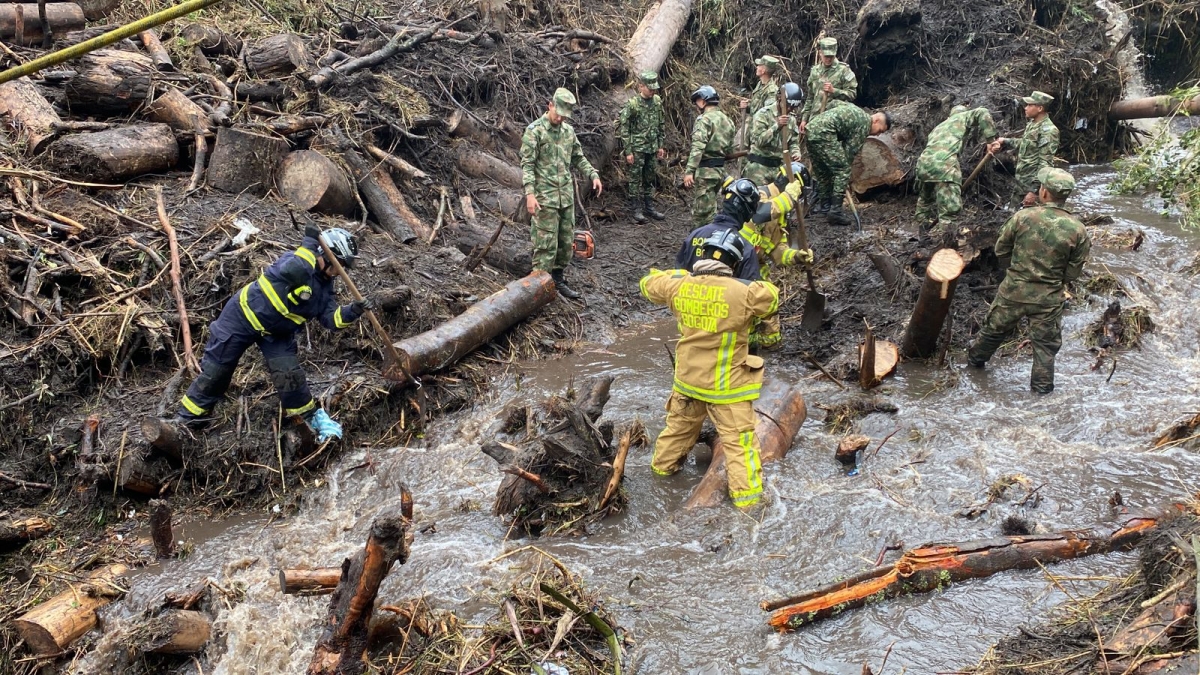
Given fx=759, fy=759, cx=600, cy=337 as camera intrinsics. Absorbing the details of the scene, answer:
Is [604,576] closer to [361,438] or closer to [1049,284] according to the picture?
[361,438]

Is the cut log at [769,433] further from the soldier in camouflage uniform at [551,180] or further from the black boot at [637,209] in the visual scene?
the black boot at [637,209]

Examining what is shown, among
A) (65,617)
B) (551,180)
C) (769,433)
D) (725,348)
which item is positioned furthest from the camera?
(551,180)

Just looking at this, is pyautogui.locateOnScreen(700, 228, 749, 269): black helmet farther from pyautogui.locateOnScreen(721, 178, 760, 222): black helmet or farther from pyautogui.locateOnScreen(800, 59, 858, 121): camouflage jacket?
pyautogui.locateOnScreen(800, 59, 858, 121): camouflage jacket

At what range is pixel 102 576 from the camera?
4824 mm

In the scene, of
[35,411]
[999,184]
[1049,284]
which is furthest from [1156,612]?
[999,184]

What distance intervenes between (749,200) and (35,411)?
5865mm

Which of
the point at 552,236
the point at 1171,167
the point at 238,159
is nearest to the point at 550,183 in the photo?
the point at 552,236

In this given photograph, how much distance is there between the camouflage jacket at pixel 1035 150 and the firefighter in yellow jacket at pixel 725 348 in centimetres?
546

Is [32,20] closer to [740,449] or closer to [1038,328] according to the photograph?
[740,449]

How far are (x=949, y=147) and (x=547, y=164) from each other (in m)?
4.53

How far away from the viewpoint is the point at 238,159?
302 inches

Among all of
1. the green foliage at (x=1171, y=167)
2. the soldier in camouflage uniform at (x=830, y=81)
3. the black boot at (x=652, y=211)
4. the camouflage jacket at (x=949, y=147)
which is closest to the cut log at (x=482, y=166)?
the black boot at (x=652, y=211)

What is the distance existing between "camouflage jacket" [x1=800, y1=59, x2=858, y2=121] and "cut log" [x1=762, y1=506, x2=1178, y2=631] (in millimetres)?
7477

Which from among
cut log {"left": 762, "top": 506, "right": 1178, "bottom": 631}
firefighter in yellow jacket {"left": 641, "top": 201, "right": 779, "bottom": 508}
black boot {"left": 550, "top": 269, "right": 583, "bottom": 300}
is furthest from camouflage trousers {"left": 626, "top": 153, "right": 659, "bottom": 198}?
cut log {"left": 762, "top": 506, "right": 1178, "bottom": 631}
